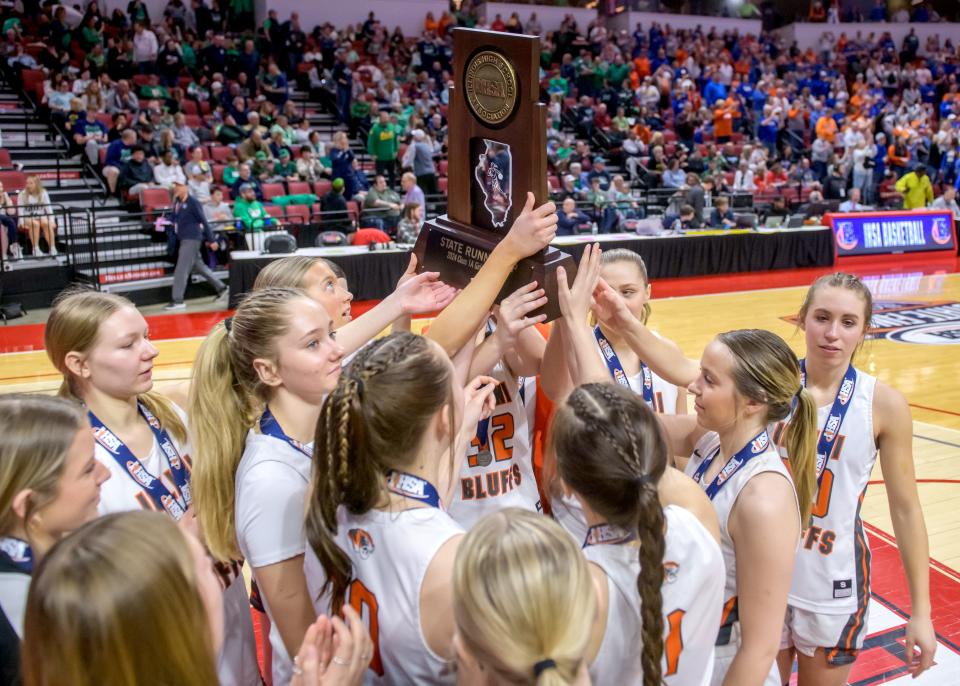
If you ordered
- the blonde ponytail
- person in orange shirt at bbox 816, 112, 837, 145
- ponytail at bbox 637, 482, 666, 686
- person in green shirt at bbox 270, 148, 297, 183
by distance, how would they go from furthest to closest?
person in orange shirt at bbox 816, 112, 837, 145 → person in green shirt at bbox 270, 148, 297, 183 → the blonde ponytail → ponytail at bbox 637, 482, 666, 686

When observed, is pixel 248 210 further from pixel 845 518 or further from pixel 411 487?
pixel 411 487

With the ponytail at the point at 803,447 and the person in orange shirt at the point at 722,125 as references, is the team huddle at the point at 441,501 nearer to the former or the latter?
the ponytail at the point at 803,447

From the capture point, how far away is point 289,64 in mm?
18031

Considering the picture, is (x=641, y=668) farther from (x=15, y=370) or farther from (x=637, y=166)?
(x=637, y=166)

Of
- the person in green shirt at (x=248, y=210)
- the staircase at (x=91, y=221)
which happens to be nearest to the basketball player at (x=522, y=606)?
the staircase at (x=91, y=221)

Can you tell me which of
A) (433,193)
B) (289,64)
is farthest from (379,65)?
(433,193)

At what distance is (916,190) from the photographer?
1658 cm

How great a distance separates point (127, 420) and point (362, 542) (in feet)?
3.77

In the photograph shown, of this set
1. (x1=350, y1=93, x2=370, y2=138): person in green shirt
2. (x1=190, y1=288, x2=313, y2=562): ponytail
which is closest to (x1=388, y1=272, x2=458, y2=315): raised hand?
(x1=190, y1=288, x2=313, y2=562): ponytail

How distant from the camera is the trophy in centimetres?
212

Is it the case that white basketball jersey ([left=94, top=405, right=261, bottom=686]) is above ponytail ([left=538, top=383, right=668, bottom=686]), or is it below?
below

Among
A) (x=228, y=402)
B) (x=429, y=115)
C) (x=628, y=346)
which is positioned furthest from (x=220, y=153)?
(x=228, y=402)

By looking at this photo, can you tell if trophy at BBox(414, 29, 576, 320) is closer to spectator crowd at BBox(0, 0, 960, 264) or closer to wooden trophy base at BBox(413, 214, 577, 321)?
wooden trophy base at BBox(413, 214, 577, 321)

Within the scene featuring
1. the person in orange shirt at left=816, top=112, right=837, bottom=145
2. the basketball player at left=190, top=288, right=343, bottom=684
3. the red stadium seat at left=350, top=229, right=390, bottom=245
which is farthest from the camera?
the person in orange shirt at left=816, top=112, right=837, bottom=145
